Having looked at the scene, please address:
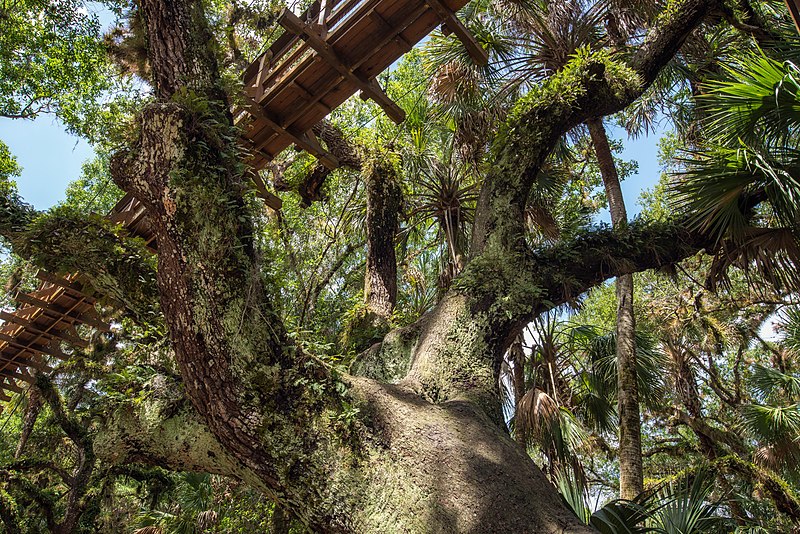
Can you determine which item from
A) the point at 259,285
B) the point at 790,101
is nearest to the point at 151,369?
the point at 259,285

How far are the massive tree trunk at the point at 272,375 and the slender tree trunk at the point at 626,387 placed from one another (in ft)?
6.71

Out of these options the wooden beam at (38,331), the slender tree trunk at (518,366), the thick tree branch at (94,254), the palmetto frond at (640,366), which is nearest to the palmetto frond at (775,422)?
the palmetto frond at (640,366)

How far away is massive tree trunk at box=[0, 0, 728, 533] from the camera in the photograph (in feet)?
10.5

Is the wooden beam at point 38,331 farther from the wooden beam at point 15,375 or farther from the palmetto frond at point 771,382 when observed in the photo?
the palmetto frond at point 771,382

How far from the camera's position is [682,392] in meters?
10.3

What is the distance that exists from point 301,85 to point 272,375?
12.6ft

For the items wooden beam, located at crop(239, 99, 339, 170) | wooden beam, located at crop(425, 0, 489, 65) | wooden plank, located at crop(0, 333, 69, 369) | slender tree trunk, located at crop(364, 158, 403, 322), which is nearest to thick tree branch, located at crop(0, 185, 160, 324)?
wooden beam, located at crop(239, 99, 339, 170)

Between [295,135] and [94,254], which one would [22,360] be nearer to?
[94,254]

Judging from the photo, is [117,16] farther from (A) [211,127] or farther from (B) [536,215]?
(B) [536,215]

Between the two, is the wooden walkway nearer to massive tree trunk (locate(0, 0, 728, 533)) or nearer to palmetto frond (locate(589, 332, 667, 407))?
massive tree trunk (locate(0, 0, 728, 533))

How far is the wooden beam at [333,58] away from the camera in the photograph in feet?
17.4

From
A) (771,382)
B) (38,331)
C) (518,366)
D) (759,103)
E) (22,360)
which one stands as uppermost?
(759,103)

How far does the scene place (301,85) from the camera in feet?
20.3

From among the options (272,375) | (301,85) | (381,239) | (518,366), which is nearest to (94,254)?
(272,375)
